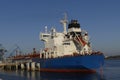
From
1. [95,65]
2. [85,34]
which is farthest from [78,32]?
[95,65]

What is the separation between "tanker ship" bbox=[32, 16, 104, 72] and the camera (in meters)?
53.2

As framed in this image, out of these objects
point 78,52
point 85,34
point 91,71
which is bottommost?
point 91,71

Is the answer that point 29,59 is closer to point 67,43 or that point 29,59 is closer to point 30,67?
point 30,67

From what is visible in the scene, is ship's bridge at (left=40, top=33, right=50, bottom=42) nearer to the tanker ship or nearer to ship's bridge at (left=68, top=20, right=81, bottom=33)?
the tanker ship

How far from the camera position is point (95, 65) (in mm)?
53250

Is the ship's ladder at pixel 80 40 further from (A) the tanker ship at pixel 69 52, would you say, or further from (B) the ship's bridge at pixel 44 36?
(B) the ship's bridge at pixel 44 36

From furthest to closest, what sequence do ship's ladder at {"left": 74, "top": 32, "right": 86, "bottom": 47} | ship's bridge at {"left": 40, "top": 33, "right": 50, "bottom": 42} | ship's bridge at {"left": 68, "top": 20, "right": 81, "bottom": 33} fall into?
ship's bridge at {"left": 40, "top": 33, "right": 50, "bottom": 42} < ship's bridge at {"left": 68, "top": 20, "right": 81, "bottom": 33} < ship's ladder at {"left": 74, "top": 32, "right": 86, "bottom": 47}

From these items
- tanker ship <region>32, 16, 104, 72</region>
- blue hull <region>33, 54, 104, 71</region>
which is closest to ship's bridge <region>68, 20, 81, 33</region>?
tanker ship <region>32, 16, 104, 72</region>

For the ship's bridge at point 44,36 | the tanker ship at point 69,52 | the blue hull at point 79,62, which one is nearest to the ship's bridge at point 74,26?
the tanker ship at point 69,52

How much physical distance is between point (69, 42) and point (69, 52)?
2.21m

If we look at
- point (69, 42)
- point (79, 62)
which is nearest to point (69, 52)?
point (69, 42)

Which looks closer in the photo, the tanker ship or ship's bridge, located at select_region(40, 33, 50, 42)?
the tanker ship

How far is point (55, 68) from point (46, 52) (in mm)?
6698

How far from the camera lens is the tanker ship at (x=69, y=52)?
174ft
